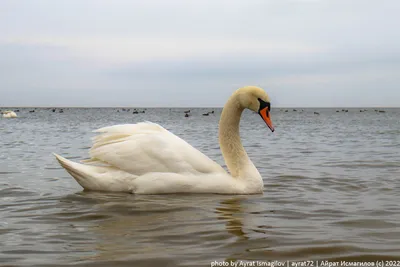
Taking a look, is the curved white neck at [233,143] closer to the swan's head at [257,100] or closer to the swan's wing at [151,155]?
the swan's head at [257,100]

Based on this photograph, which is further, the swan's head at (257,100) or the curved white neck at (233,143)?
the curved white neck at (233,143)

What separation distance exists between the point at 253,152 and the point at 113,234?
32.8ft

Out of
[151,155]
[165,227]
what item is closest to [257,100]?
[151,155]

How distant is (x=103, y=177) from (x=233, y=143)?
193cm

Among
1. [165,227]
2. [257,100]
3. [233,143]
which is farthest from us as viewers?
[233,143]

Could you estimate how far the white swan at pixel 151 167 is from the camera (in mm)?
6578

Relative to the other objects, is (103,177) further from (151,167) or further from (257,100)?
(257,100)

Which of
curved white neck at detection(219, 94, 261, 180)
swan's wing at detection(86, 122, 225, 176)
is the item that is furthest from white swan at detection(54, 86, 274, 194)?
curved white neck at detection(219, 94, 261, 180)

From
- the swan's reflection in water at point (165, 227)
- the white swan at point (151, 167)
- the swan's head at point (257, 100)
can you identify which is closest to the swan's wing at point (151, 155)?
the white swan at point (151, 167)

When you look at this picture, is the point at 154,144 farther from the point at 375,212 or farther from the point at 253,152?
the point at 253,152

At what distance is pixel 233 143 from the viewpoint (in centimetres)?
739

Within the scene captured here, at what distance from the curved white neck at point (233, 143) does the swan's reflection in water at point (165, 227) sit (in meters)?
0.58

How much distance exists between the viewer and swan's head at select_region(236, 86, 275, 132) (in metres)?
7.00

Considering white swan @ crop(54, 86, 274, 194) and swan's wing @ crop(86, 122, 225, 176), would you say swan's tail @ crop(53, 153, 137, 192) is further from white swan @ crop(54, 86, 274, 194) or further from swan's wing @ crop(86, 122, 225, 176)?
swan's wing @ crop(86, 122, 225, 176)
